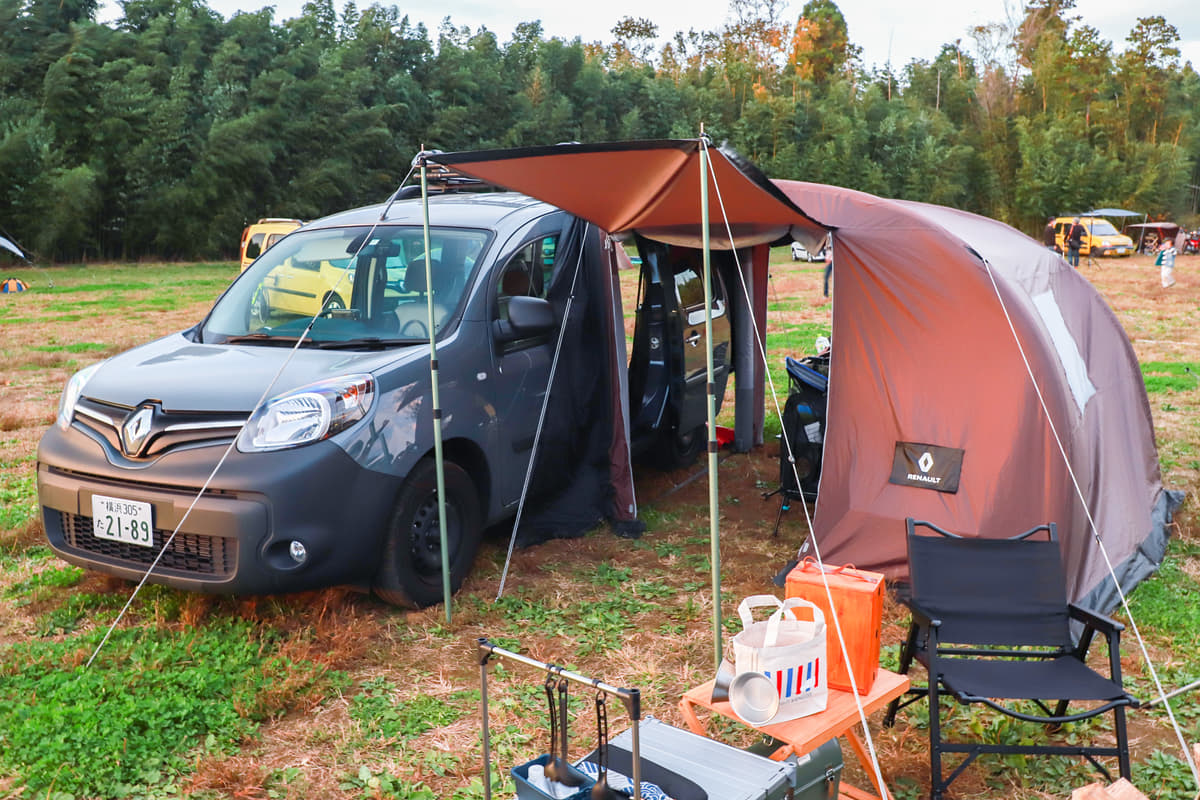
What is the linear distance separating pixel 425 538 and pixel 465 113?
37.7m

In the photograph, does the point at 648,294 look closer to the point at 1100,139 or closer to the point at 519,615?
the point at 519,615

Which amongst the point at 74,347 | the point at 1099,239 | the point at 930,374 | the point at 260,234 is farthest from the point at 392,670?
the point at 1099,239

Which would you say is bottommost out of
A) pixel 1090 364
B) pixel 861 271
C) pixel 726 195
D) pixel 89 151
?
pixel 1090 364

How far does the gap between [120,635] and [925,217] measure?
158 inches

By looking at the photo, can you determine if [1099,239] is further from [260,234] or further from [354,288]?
[354,288]

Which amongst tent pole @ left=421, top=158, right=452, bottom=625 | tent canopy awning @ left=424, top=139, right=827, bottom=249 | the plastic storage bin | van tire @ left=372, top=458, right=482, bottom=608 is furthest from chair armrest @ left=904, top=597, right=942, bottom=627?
van tire @ left=372, top=458, right=482, bottom=608

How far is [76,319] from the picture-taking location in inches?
600

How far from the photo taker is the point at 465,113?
39.6 m

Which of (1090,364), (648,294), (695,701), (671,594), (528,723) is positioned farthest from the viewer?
(648,294)

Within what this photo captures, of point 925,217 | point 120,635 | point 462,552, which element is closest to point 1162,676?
point 925,217

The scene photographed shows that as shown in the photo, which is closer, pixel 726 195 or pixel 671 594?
pixel 726 195

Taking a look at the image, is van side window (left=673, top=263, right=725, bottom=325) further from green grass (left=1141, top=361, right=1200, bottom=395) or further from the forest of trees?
the forest of trees

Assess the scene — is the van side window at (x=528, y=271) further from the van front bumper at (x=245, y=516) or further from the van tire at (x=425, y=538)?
the van front bumper at (x=245, y=516)

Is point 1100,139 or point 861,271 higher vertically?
point 1100,139
